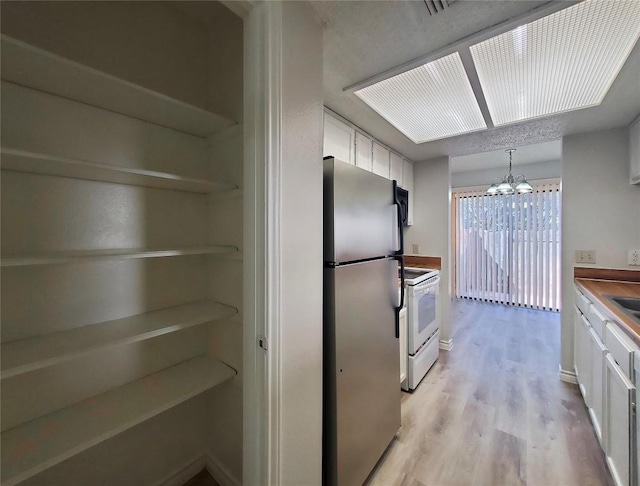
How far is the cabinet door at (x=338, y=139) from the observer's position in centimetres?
194

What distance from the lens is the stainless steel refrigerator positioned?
1.25m

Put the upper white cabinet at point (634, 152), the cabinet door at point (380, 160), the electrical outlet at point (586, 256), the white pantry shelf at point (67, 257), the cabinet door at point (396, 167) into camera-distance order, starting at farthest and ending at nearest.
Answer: the cabinet door at point (396, 167) < the cabinet door at point (380, 160) < the electrical outlet at point (586, 256) < the upper white cabinet at point (634, 152) < the white pantry shelf at point (67, 257)

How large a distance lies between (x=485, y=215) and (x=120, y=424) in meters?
5.75

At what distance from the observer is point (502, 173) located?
4.75m

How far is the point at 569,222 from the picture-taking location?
2.44 m

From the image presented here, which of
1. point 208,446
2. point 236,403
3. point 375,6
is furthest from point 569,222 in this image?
point 208,446

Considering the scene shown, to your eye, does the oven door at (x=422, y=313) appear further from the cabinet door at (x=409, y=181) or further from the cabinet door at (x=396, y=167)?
the cabinet door at (x=396, y=167)

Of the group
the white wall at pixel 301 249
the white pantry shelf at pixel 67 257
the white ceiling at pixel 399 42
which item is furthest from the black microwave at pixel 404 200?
the white pantry shelf at pixel 67 257

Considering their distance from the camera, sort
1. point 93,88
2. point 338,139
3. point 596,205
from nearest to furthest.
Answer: point 93,88
point 338,139
point 596,205

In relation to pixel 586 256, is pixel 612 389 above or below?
below

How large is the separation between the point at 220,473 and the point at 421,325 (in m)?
1.88

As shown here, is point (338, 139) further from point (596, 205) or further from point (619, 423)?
point (596, 205)

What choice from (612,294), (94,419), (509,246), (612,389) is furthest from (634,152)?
(94,419)

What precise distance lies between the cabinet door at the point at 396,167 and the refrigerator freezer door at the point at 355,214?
1.24 m
